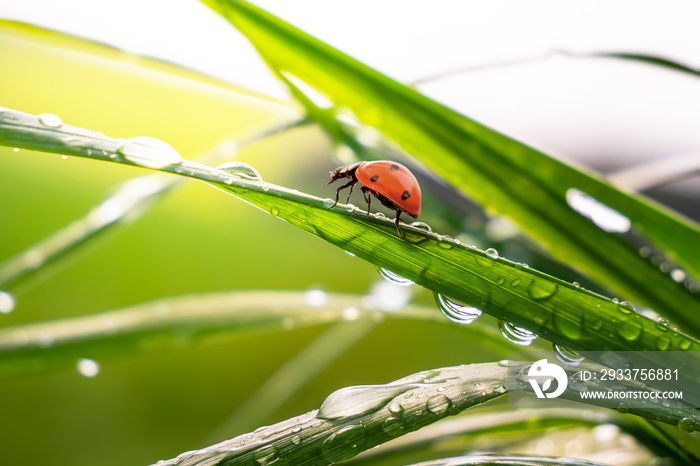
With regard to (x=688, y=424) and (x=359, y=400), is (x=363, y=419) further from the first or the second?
(x=688, y=424)

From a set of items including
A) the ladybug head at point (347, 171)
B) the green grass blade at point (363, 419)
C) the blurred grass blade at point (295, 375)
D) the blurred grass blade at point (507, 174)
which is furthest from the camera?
the blurred grass blade at point (295, 375)

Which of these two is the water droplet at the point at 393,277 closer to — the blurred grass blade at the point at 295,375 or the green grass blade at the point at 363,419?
the green grass blade at the point at 363,419

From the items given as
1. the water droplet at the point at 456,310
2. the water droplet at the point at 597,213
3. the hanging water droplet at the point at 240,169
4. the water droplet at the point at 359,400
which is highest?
the water droplet at the point at 597,213

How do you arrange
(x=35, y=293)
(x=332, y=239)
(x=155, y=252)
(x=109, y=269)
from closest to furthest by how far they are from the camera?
(x=332, y=239) < (x=35, y=293) < (x=109, y=269) < (x=155, y=252)

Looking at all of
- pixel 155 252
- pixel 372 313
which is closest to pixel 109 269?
pixel 155 252

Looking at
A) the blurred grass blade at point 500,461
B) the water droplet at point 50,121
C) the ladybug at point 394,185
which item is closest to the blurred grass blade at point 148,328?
the ladybug at point 394,185

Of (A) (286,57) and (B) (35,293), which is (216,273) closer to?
(B) (35,293)

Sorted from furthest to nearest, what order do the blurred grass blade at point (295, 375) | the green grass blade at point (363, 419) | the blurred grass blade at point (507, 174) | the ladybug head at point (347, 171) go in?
the blurred grass blade at point (295, 375)
the ladybug head at point (347, 171)
the blurred grass blade at point (507, 174)
the green grass blade at point (363, 419)
